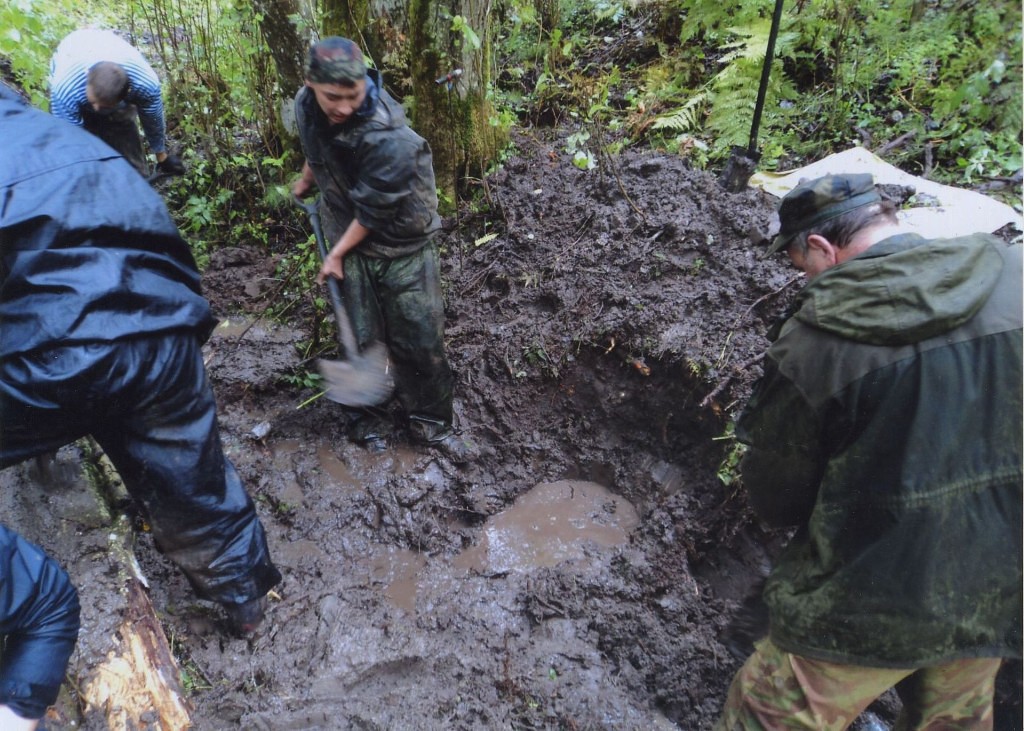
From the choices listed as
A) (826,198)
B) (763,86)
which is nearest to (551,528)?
(826,198)

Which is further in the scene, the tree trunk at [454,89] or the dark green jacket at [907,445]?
the tree trunk at [454,89]

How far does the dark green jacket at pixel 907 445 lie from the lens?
1473 millimetres

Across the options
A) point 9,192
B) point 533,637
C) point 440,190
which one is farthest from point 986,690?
point 440,190

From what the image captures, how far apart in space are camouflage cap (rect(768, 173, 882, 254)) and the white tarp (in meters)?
1.36

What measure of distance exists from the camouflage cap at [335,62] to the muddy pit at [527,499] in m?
1.81

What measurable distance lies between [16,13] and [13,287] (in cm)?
323

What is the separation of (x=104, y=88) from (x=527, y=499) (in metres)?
3.61

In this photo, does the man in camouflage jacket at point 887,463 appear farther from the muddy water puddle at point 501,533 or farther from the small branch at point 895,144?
the small branch at point 895,144

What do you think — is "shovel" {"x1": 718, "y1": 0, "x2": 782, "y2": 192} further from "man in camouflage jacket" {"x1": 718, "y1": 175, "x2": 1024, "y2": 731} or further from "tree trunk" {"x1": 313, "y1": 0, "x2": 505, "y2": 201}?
"man in camouflage jacket" {"x1": 718, "y1": 175, "x2": 1024, "y2": 731}

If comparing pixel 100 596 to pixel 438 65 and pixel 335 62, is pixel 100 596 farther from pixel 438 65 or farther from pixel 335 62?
pixel 438 65

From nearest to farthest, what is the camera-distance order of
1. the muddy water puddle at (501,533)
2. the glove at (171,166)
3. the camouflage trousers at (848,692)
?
1. the camouflage trousers at (848,692)
2. the muddy water puddle at (501,533)
3. the glove at (171,166)

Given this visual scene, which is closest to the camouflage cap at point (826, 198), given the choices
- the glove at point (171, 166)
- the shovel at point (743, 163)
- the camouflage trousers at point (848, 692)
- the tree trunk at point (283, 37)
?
the camouflage trousers at point (848, 692)

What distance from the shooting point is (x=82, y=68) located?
3574 mm

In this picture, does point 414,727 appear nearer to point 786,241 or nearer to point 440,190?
point 786,241
